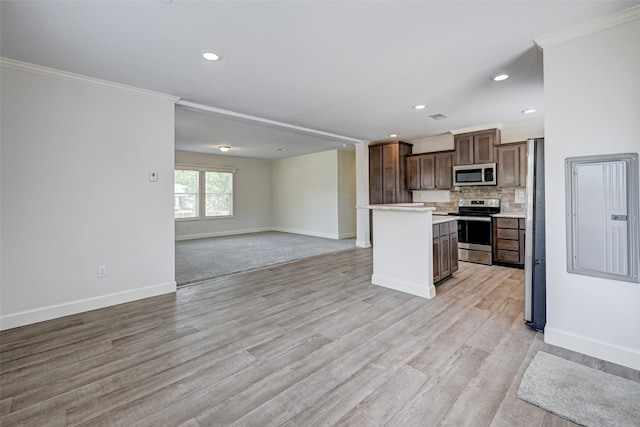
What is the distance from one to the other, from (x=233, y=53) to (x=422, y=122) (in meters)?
3.64

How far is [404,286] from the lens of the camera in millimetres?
3656

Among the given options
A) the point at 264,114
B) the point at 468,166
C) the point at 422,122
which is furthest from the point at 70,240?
the point at 468,166

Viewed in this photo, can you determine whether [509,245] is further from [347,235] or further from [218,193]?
[218,193]

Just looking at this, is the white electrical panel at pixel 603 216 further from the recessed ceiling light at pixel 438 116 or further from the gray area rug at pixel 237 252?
the gray area rug at pixel 237 252

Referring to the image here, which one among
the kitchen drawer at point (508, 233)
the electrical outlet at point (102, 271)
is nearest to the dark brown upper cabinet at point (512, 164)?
the kitchen drawer at point (508, 233)

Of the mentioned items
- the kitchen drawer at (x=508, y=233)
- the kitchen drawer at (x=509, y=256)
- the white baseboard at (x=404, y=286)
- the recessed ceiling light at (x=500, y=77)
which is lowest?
the white baseboard at (x=404, y=286)

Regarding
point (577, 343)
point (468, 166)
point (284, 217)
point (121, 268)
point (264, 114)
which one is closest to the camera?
point (577, 343)

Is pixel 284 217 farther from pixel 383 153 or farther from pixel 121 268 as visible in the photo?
pixel 121 268

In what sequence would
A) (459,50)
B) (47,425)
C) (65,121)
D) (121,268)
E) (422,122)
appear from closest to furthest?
(47,425) < (459,50) < (65,121) < (121,268) < (422,122)

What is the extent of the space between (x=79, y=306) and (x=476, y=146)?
6.46m

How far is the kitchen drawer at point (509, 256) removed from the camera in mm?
4754

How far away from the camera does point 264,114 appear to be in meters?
4.54

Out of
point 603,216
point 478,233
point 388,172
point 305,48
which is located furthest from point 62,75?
point 478,233

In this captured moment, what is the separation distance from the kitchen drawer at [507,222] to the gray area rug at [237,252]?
3070mm
